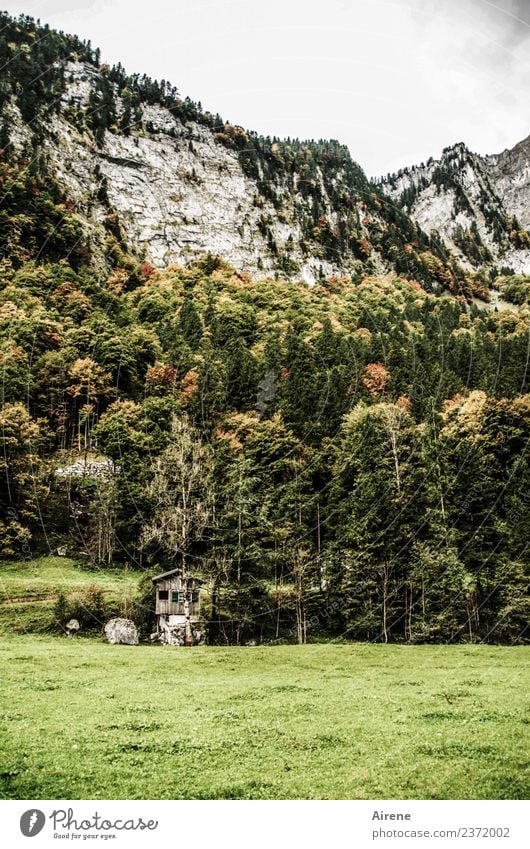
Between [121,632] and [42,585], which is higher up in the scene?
[42,585]

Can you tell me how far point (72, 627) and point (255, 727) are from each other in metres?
15.3

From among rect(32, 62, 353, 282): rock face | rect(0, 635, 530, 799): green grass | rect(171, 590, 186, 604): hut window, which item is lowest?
rect(0, 635, 530, 799): green grass

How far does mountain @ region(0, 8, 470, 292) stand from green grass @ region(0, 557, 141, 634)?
6305 cm

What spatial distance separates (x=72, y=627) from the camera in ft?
93.0

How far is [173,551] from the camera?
32531 millimetres

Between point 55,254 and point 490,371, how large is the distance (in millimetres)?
52830

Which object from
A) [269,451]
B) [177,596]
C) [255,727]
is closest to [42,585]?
[177,596]

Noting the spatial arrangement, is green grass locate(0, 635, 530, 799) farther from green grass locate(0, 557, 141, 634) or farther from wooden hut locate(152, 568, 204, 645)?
green grass locate(0, 557, 141, 634)

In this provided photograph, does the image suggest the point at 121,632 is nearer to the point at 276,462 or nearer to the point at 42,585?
the point at 42,585

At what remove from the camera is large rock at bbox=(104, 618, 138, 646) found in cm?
2786

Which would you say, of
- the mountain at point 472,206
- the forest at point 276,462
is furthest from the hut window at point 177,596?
the mountain at point 472,206

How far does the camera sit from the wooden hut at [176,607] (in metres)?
28.6

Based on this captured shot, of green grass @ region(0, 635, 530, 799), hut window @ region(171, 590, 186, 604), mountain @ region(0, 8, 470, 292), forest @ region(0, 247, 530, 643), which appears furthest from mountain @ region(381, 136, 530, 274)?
green grass @ region(0, 635, 530, 799)
